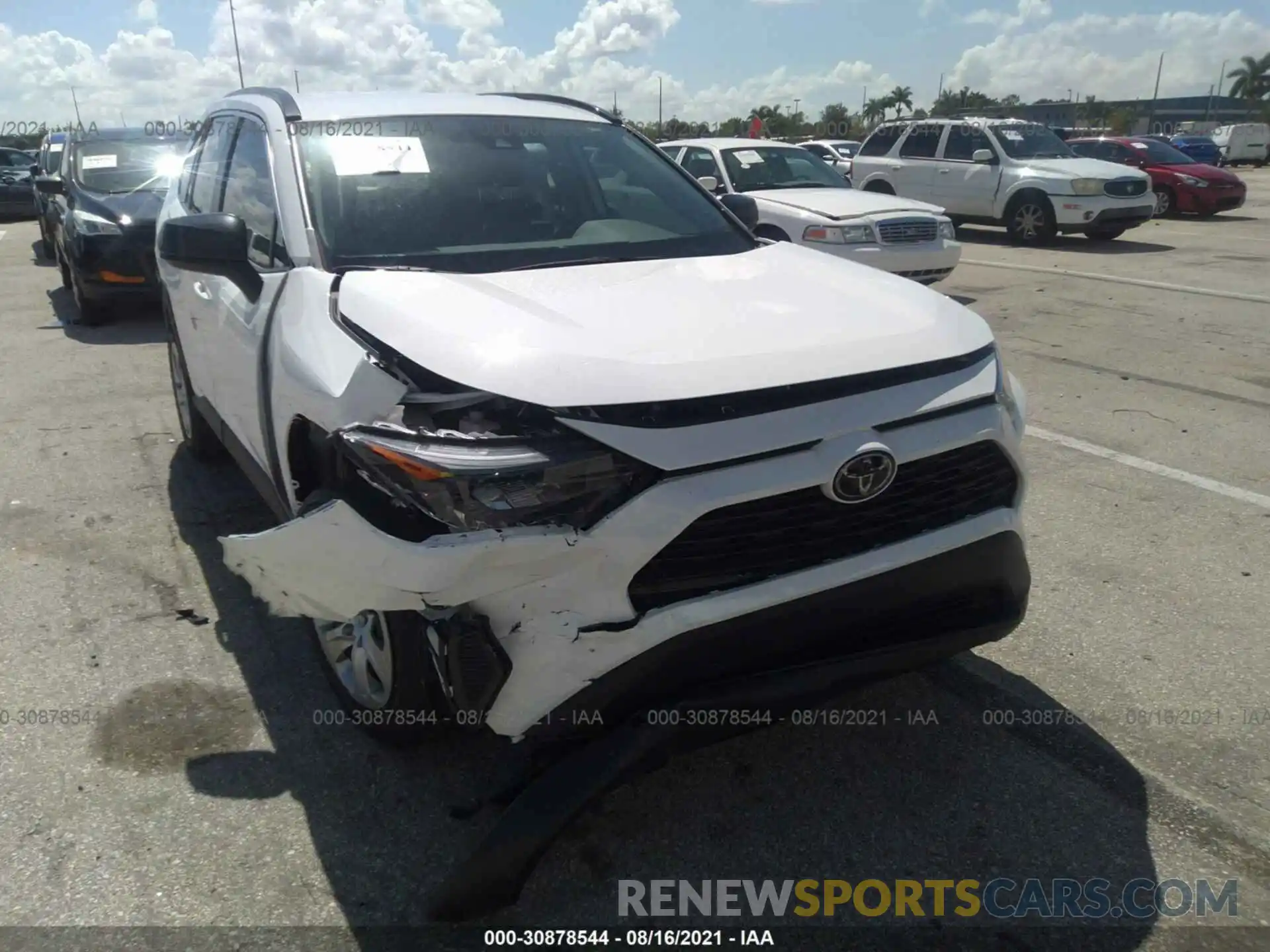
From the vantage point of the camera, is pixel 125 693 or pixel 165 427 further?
pixel 165 427

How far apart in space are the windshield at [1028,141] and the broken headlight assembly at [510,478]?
47.5 feet

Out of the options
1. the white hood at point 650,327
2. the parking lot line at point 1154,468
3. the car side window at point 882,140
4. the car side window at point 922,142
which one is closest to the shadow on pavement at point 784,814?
the white hood at point 650,327

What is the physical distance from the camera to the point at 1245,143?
128ft

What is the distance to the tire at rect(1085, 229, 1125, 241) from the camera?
14.4m

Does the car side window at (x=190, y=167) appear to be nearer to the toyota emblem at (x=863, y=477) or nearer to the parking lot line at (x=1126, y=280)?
the toyota emblem at (x=863, y=477)

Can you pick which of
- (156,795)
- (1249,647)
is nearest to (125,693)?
(156,795)

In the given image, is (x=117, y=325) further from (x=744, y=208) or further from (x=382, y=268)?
(x=382, y=268)

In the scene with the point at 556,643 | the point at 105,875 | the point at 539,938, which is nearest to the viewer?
the point at 556,643

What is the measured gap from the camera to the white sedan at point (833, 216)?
900 centimetres

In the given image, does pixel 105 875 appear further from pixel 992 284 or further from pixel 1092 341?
pixel 992 284

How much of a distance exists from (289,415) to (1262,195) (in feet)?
90.5

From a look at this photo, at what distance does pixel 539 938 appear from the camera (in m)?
2.32

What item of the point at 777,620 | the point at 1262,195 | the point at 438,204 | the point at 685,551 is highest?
the point at 438,204

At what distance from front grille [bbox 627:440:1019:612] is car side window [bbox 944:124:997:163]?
13789 millimetres
